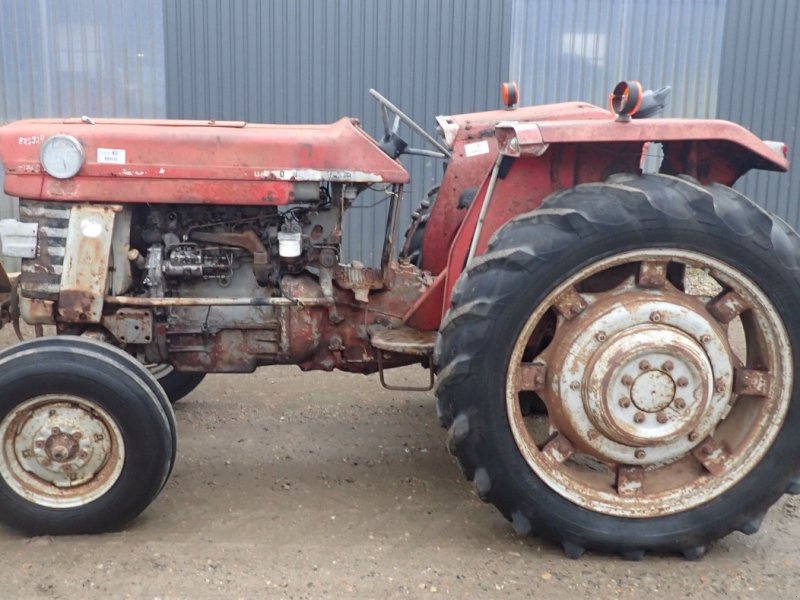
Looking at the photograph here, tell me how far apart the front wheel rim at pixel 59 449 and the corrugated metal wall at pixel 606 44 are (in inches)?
235

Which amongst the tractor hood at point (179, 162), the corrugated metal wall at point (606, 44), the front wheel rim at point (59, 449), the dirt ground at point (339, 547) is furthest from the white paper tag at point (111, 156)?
the corrugated metal wall at point (606, 44)

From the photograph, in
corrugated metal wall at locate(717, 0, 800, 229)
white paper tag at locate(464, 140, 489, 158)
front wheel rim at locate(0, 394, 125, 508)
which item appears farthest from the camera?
corrugated metal wall at locate(717, 0, 800, 229)

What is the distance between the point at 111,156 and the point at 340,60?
16.0ft

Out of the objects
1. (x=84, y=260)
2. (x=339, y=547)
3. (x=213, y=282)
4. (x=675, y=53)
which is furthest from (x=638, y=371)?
(x=675, y=53)

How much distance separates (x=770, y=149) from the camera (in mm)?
3033

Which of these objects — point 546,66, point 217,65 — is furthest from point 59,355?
point 546,66

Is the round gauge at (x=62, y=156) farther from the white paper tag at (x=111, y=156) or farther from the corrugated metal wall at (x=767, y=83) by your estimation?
the corrugated metal wall at (x=767, y=83)

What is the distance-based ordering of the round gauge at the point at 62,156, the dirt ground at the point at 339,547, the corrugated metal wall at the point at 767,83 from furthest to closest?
1. the corrugated metal wall at the point at 767,83
2. the round gauge at the point at 62,156
3. the dirt ground at the point at 339,547

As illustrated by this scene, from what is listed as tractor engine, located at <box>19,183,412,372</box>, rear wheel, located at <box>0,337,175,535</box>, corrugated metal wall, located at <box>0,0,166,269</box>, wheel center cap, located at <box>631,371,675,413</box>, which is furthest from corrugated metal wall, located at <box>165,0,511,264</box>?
wheel center cap, located at <box>631,371,675,413</box>

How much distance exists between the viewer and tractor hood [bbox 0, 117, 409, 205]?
128 inches

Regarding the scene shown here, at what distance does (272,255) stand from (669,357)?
164cm

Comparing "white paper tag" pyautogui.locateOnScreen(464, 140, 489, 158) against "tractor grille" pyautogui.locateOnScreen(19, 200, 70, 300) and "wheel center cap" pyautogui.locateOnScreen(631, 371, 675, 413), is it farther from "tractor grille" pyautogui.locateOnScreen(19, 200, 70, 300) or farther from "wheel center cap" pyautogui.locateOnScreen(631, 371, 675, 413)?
"tractor grille" pyautogui.locateOnScreen(19, 200, 70, 300)

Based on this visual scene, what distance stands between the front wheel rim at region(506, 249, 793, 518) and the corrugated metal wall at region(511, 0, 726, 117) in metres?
5.36

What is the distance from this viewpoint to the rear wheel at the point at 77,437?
9.64 feet
